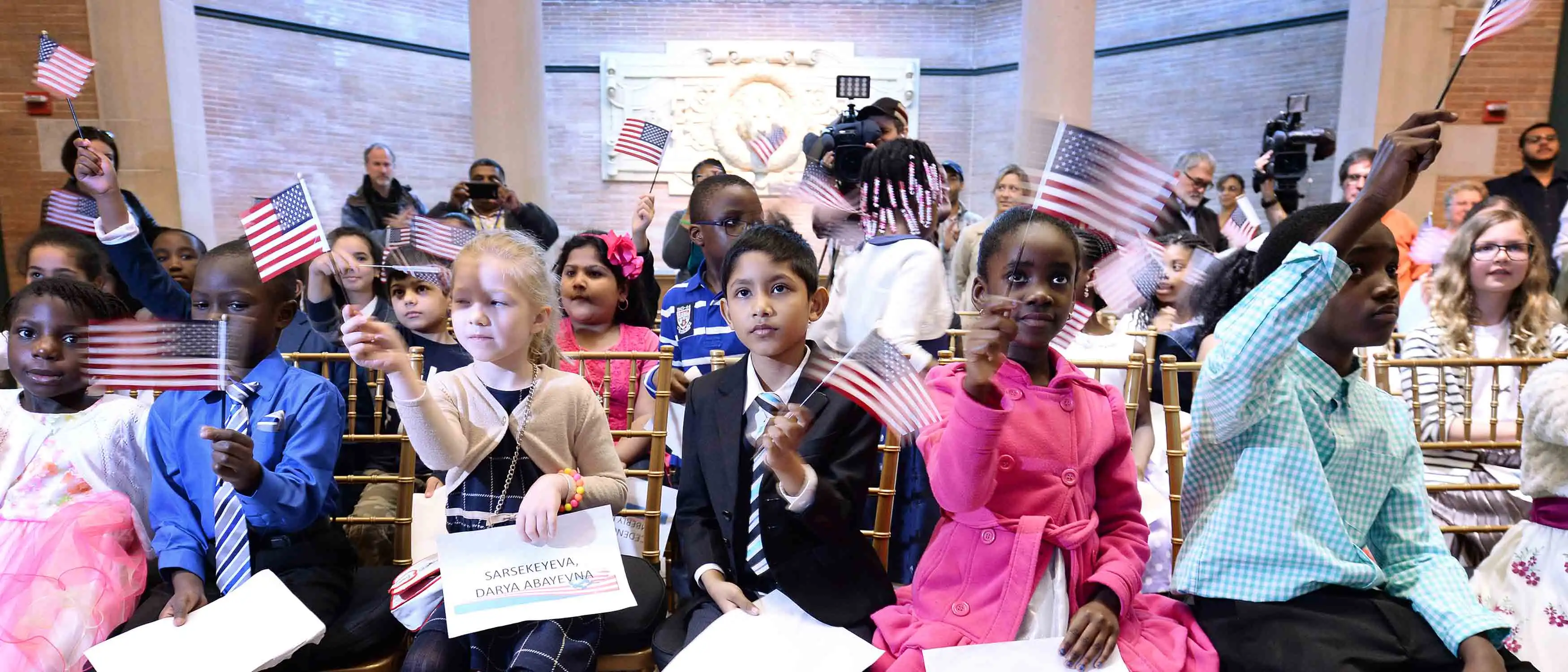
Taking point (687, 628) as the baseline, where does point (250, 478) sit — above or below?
above

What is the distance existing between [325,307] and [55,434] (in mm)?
1328

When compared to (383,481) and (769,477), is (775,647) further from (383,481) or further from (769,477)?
(383,481)

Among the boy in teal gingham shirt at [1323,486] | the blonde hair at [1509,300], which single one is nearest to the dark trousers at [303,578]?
the boy in teal gingham shirt at [1323,486]

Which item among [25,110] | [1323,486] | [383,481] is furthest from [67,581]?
[25,110]

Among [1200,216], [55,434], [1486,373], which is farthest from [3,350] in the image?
[1200,216]

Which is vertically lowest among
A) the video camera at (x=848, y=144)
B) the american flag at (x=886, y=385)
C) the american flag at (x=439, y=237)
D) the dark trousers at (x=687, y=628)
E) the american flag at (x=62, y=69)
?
the dark trousers at (x=687, y=628)

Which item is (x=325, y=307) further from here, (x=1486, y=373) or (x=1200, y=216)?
(x=1200, y=216)

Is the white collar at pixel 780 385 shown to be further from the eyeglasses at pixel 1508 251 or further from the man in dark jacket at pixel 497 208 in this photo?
the man in dark jacket at pixel 497 208

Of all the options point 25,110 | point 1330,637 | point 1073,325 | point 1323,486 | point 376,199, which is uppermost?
point 25,110

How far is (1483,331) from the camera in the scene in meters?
2.66

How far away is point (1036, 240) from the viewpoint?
57.8 inches

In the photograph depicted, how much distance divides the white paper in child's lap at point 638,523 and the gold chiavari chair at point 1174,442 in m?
1.03

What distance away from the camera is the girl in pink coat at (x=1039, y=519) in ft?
4.70

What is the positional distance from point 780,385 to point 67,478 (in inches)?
→ 55.8
